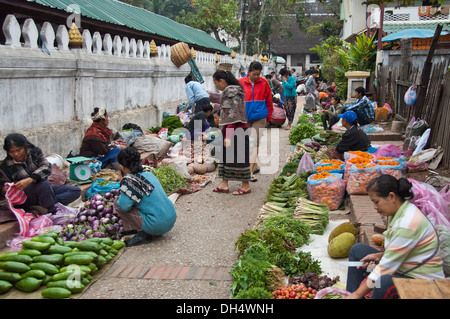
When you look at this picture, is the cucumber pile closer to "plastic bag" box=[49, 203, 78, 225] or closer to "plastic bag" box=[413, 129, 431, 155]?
"plastic bag" box=[49, 203, 78, 225]

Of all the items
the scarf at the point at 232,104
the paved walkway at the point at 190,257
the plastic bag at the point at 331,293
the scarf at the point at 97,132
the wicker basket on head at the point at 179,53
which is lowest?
the paved walkway at the point at 190,257

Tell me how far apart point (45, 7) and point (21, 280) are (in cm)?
604

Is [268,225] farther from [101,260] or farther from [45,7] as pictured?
[45,7]

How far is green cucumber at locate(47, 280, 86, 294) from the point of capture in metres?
4.07

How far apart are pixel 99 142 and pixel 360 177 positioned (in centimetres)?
429

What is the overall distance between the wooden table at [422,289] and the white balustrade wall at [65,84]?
18.2 ft

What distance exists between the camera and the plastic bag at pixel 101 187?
6.59 m

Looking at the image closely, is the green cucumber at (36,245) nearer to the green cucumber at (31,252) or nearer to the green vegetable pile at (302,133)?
the green cucumber at (31,252)

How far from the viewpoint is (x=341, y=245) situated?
4590 millimetres

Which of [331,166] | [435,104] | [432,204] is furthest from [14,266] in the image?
[435,104]

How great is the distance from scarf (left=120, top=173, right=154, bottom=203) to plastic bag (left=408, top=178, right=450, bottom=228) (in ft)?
9.56

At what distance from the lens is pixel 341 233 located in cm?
488

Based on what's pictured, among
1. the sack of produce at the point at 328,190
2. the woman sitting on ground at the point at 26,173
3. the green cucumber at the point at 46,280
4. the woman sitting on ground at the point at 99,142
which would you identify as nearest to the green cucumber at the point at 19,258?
the green cucumber at the point at 46,280

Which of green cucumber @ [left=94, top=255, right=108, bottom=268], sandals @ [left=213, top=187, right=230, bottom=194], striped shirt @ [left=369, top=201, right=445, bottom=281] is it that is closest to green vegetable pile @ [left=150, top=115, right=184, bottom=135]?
sandals @ [left=213, top=187, right=230, bottom=194]
